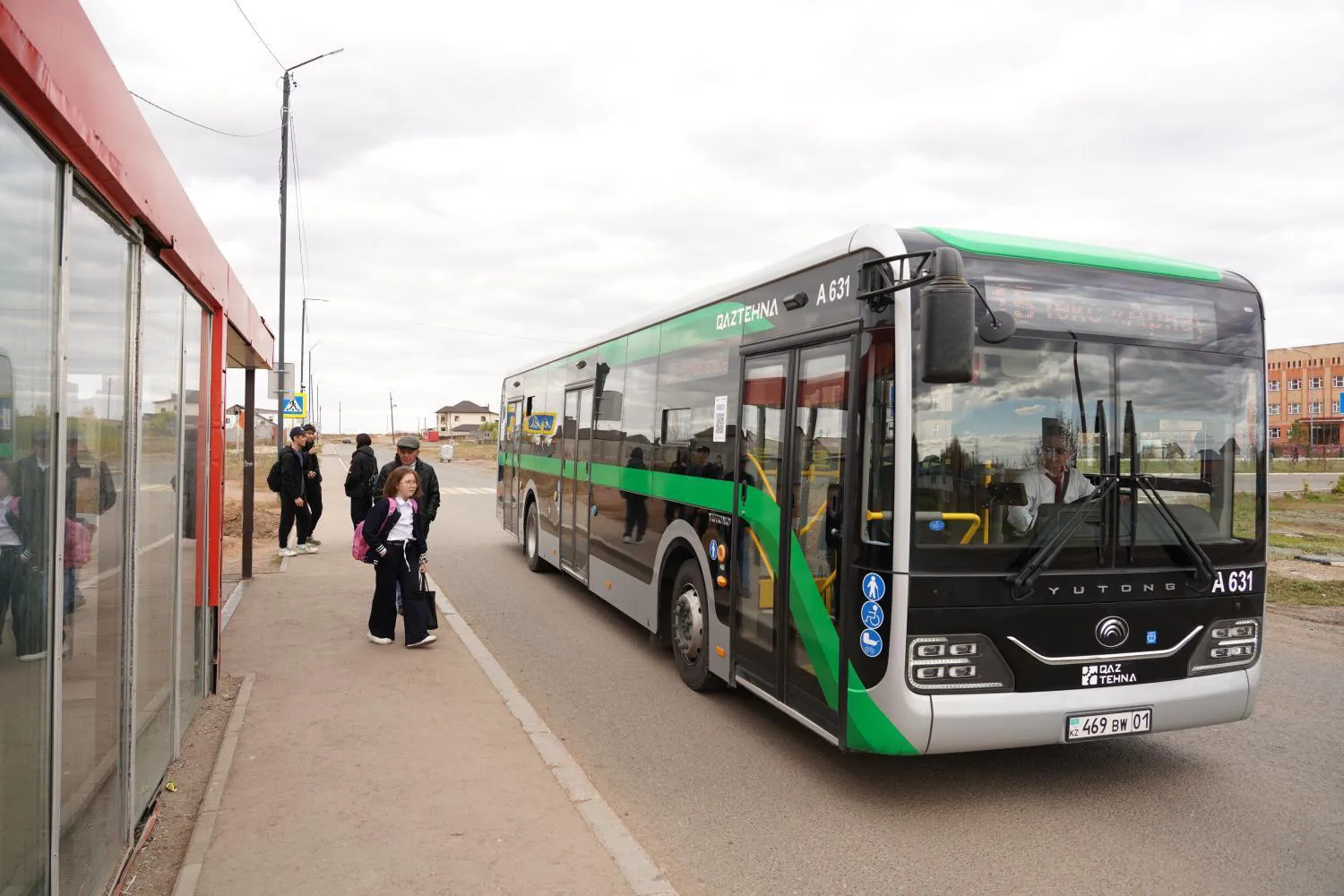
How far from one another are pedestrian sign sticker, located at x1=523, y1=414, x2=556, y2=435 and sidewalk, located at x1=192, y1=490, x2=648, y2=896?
187 inches

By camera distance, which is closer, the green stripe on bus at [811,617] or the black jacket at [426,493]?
the green stripe on bus at [811,617]

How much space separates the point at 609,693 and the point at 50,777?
14.6ft

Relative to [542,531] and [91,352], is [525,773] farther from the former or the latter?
[542,531]

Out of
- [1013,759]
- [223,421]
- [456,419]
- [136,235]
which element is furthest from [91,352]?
[456,419]

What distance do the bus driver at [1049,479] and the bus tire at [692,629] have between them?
267 cm

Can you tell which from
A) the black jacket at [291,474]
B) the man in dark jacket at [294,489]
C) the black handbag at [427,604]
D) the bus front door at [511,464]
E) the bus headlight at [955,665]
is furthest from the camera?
the bus front door at [511,464]

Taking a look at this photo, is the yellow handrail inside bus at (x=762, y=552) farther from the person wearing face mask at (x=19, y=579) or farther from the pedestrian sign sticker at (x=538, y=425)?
the pedestrian sign sticker at (x=538, y=425)

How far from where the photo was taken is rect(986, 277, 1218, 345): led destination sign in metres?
4.79

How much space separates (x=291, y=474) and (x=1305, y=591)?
13312mm

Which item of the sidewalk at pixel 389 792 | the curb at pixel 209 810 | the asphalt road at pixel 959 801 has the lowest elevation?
the asphalt road at pixel 959 801

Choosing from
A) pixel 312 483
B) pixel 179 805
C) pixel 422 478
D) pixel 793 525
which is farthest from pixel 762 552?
pixel 312 483

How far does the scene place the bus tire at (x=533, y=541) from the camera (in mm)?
13094

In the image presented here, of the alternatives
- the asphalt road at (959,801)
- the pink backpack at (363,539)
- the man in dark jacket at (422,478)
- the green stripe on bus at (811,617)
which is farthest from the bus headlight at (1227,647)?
the pink backpack at (363,539)

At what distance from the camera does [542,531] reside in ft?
41.7
